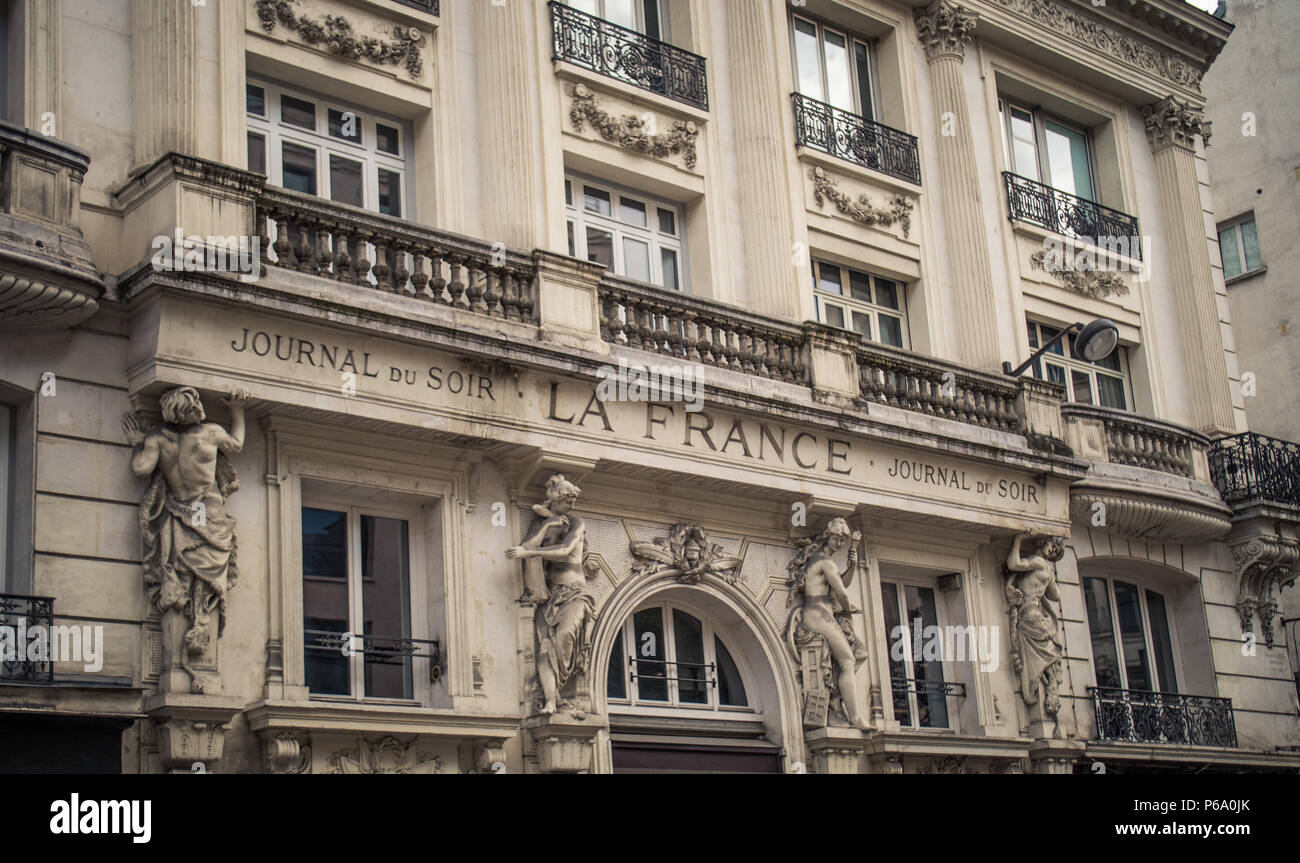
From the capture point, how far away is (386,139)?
16.8 metres

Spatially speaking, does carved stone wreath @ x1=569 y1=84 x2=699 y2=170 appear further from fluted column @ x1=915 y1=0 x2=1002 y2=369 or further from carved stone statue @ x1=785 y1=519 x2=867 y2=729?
carved stone statue @ x1=785 y1=519 x2=867 y2=729

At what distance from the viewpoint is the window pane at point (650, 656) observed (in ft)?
54.4

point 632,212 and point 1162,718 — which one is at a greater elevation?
point 632,212

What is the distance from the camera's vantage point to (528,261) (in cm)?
1594

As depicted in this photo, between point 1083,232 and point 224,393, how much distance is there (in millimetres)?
14011

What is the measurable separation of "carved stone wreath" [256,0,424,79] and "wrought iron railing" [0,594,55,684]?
613 cm

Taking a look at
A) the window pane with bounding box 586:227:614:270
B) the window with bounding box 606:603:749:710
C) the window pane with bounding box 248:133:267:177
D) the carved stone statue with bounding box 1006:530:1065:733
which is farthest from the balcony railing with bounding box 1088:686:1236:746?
the window pane with bounding box 248:133:267:177

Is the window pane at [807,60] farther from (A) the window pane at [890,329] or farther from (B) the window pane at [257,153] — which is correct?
(B) the window pane at [257,153]

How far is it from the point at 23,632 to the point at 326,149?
6.00m

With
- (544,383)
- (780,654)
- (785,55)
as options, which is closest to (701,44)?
(785,55)

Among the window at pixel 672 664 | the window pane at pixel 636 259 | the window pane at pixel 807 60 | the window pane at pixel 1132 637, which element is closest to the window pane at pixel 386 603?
the window at pixel 672 664

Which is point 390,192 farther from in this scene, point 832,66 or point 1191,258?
point 1191,258

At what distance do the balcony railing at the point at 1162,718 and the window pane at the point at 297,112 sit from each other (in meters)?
11.4

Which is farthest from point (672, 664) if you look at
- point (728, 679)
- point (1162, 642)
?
point (1162, 642)
